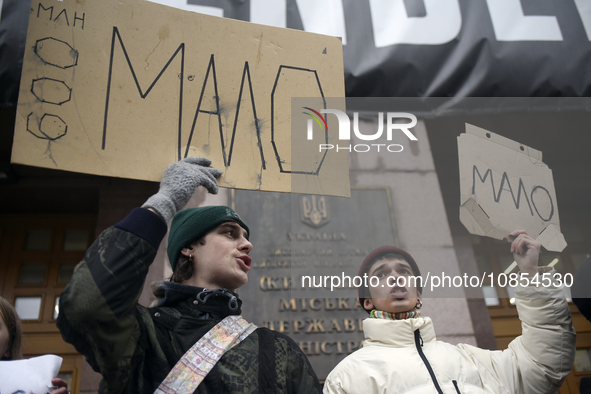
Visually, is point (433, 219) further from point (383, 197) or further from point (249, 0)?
point (249, 0)

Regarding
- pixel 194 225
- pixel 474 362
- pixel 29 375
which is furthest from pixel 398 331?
pixel 29 375

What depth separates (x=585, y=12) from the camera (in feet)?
8.97

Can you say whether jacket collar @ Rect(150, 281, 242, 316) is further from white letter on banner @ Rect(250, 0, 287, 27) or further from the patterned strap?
white letter on banner @ Rect(250, 0, 287, 27)

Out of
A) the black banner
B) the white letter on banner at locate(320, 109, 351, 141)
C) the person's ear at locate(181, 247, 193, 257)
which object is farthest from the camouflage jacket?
the black banner

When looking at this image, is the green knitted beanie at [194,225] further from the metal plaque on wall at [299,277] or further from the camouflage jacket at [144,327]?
Answer: the metal plaque on wall at [299,277]

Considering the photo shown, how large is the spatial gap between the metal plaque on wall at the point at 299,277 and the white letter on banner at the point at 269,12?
1073mm

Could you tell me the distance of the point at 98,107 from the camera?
1.85 meters

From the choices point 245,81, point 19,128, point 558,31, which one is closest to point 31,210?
point 19,128

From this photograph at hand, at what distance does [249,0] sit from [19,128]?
1541 millimetres

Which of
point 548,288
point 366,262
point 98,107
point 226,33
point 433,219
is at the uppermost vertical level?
point 226,33

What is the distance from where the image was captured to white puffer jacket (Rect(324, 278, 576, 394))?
1.79 meters

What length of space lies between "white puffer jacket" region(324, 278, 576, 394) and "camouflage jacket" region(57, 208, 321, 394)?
0.32 m

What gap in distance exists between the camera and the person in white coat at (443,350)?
1.79m

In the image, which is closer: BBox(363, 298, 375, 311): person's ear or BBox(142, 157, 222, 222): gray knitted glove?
BBox(142, 157, 222, 222): gray knitted glove
